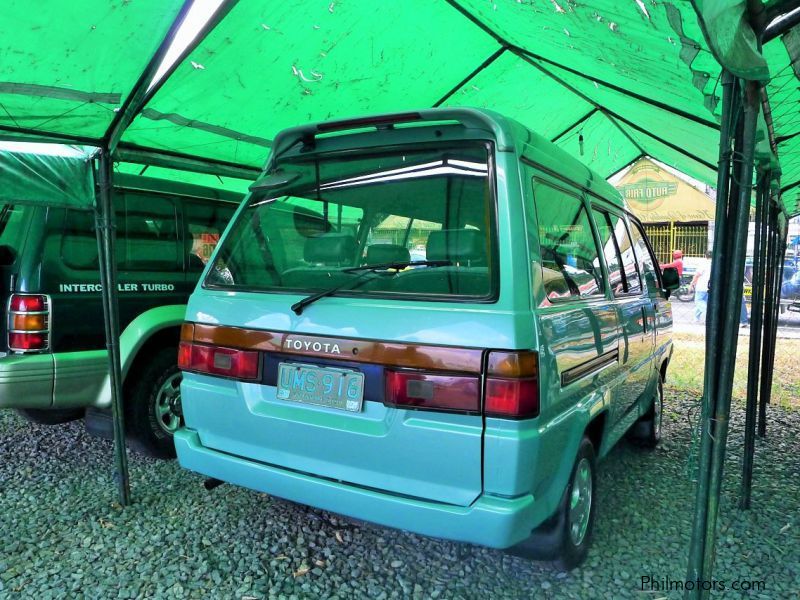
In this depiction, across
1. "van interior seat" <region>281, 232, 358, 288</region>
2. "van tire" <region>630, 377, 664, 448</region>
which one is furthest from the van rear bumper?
"van tire" <region>630, 377, 664, 448</region>

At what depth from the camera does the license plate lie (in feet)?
7.05

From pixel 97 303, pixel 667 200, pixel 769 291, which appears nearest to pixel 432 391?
pixel 97 303

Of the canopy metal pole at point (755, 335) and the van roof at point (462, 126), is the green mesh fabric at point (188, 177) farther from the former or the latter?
the canopy metal pole at point (755, 335)

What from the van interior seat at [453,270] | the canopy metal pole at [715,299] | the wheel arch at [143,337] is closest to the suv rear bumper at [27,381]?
the wheel arch at [143,337]

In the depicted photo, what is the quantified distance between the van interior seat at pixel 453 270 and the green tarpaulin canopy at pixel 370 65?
0.99m

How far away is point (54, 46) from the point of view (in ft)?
8.21

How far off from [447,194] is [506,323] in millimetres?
665

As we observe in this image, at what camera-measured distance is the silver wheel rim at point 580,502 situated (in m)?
2.52

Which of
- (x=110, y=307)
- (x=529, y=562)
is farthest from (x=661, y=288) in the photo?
(x=110, y=307)

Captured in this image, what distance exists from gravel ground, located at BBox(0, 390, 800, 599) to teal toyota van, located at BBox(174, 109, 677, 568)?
0.36 meters

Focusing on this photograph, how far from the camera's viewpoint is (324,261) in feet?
8.43

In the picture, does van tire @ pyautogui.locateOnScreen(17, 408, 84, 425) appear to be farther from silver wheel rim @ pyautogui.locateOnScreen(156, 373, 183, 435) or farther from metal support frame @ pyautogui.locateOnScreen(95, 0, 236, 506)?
metal support frame @ pyautogui.locateOnScreen(95, 0, 236, 506)

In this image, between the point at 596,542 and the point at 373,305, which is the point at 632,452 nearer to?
the point at 596,542

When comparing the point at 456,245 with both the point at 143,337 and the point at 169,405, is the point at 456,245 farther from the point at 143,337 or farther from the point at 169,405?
the point at 169,405
